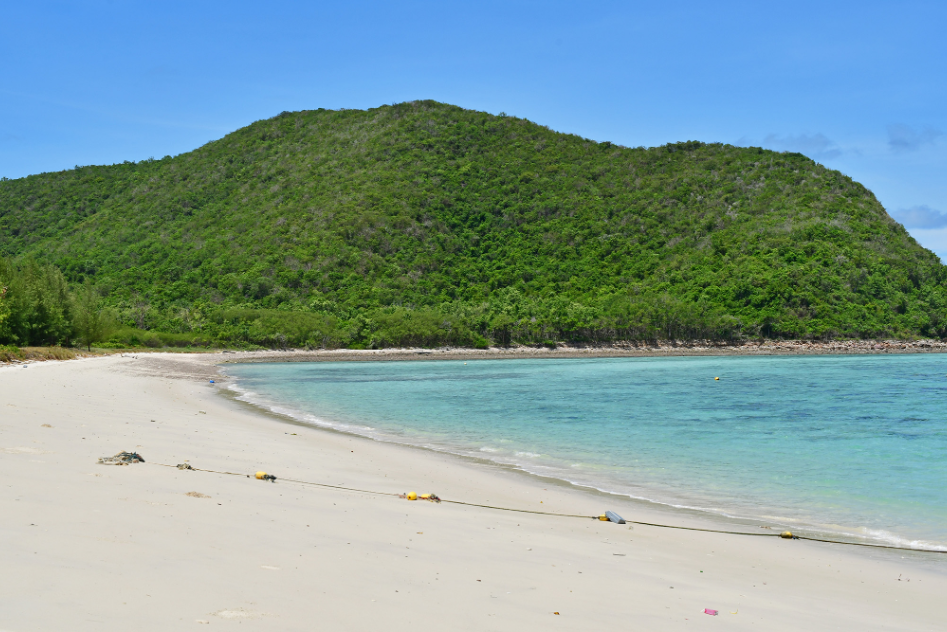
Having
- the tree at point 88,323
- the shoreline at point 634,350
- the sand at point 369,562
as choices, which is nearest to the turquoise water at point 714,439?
the sand at point 369,562

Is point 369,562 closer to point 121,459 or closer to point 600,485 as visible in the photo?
point 121,459

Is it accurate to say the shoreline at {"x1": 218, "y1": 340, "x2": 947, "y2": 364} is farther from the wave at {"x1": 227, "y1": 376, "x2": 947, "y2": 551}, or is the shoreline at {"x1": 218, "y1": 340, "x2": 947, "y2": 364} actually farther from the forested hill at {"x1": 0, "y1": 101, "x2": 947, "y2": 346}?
the wave at {"x1": 227, "y1": 376, "x2": 947, "y2": 551}

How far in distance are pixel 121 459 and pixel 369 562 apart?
16.5 feet

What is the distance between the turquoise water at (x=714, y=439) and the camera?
9938 millimetres

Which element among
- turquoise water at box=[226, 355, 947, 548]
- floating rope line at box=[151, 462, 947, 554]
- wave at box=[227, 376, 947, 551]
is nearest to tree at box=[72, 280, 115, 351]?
turquoise water at box=[226, 355, 947, 548]

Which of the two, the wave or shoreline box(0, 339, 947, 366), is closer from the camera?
the wave

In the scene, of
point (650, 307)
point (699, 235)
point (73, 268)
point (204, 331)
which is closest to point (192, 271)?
point (73, 268)

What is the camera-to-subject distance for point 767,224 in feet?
436

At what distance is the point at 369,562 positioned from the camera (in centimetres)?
524

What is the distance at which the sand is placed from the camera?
402 cm

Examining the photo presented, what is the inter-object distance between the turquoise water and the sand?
75.1 inches

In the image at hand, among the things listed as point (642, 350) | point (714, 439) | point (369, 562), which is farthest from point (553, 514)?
point (642, 350)

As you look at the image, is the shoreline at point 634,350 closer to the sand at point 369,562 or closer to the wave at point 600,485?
the wave at point 600,485

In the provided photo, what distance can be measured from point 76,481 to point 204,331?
97.9m
